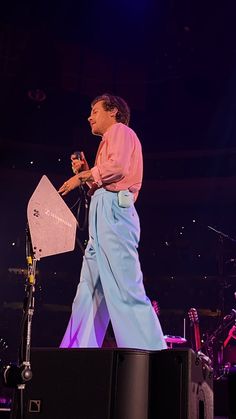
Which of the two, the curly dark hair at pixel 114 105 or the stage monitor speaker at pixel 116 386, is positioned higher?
the curly dark hair at pixel 114 105

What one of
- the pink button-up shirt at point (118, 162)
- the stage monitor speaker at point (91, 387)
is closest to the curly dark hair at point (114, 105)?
the pink button-up shirt at point (118, 162)

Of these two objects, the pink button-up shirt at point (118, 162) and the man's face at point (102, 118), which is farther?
the man's face at point (102, 118)

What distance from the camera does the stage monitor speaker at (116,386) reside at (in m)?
2.06

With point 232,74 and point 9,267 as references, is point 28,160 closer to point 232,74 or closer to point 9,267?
point 9,267

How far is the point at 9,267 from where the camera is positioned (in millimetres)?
11820

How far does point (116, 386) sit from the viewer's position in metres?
2.09

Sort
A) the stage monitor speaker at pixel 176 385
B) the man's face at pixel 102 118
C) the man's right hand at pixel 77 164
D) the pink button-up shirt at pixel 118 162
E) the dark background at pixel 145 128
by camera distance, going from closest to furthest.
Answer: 1. the stage monitor speaker at pixel 176 385
2. the pink button-up shirt at pixel 118 162
3. the man's right hand at pixel 77 164
4. the man's face at pixel 102 118
5. the dark background at pixel 145 128

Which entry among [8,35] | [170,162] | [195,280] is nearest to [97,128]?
[8,35]

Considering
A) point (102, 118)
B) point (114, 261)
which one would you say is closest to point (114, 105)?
point (102, 118)

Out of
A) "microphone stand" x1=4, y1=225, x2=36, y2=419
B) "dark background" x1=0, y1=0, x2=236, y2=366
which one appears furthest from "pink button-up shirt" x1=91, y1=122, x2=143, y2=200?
"dark background" x1=0, y1=0, x2=236, y2=366

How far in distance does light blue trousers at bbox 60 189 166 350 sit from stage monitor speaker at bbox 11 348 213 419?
518 millimetres

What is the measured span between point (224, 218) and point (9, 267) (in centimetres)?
529

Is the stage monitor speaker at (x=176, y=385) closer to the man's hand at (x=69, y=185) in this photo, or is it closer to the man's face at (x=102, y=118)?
the man's hand at (x=69, y=185)

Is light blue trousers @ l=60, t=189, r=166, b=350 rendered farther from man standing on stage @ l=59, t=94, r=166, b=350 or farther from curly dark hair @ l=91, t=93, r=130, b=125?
curly dark hair @ l=91, t=93, r=130, b=125
